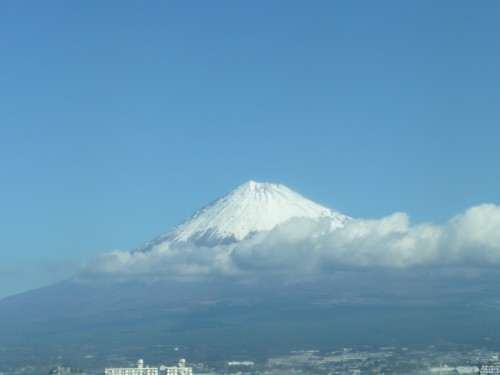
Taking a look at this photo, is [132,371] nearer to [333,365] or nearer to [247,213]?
[333,365]

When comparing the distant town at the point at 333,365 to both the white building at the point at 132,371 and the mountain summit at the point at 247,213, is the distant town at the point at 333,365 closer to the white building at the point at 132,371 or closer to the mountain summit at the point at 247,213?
the white building at the point at 132,371

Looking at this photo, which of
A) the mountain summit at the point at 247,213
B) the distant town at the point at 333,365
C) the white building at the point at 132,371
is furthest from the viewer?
the mountain summit at the point at 247,213

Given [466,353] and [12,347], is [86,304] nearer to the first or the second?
[12,347]

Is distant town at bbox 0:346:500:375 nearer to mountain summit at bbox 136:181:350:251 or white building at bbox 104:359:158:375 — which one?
white building at bbox 104:359:158:375

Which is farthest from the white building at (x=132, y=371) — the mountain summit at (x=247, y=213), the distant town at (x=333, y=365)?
the mountain summit at (x=247, y=213)

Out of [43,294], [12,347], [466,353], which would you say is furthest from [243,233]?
[466,353]

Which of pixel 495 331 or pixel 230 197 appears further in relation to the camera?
pixel 230 197

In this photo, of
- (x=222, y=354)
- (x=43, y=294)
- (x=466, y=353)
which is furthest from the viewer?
(x=43, y=294)

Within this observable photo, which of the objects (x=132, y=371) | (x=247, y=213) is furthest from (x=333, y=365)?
(x=247, y=213)
